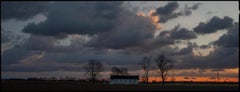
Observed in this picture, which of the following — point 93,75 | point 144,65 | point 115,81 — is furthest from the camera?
point 115,81

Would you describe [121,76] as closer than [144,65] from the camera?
No

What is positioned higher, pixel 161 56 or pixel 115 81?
pixel 161 56

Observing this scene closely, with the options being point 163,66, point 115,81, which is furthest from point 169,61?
point 115,81

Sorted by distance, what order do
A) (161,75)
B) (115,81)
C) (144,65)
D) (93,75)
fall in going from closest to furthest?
(161,75), (144,65), (93,75), (115,81)

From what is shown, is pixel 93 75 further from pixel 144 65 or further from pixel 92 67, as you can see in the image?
pixel 144 65

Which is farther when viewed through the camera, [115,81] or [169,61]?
[115,81]

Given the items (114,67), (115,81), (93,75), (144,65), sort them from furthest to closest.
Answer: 1. (114,67)
2. (115,81)
3. (93,75)
4. (144,65)

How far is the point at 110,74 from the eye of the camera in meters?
184

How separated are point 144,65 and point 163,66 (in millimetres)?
14572

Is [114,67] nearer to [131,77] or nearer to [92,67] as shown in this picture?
[131,77]

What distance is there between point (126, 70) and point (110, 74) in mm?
8193

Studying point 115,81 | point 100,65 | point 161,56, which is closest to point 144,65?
point 161,56

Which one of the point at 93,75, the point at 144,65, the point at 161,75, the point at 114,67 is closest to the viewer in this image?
the point at 161,75

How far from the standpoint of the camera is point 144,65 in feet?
470
